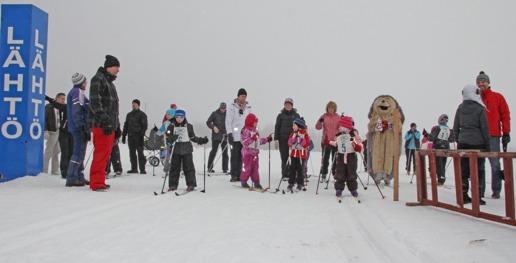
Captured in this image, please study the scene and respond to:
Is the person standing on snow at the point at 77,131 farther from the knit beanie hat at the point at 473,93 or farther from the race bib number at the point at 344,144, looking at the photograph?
the knit beanie hat at the point at 473,93

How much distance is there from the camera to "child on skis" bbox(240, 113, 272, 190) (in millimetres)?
8266

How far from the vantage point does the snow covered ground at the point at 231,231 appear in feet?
10.9

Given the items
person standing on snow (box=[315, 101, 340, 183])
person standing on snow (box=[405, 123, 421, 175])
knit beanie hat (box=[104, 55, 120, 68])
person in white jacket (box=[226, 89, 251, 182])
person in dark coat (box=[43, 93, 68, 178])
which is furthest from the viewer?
person standing on snow (box=[405, 123, 421, 175])

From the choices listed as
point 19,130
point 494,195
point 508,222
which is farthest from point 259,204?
point 19,130

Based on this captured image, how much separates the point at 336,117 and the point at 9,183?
7.38 meters

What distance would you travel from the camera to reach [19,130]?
8383 millimetres

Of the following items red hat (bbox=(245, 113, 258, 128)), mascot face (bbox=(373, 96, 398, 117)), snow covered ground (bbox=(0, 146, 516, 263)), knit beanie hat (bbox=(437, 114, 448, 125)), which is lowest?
snow covered ground (bbox=(0, 146, 516, 263))

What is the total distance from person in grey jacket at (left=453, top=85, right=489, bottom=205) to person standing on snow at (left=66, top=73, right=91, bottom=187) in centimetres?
661

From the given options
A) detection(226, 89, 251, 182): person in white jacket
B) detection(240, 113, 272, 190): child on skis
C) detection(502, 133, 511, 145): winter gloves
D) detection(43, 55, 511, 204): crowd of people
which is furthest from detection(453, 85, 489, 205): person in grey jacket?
detection(226, 89, 251, 182): person in white jacket

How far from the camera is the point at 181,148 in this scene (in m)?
7.53

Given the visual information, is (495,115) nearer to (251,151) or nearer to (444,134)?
(444,134)

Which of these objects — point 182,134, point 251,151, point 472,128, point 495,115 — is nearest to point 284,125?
point 251,151

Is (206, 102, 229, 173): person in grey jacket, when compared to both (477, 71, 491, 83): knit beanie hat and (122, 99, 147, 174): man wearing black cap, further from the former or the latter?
(477, 71, 491, 83): knit beanie hat

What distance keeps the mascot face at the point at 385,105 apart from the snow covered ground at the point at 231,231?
11.3 feet
